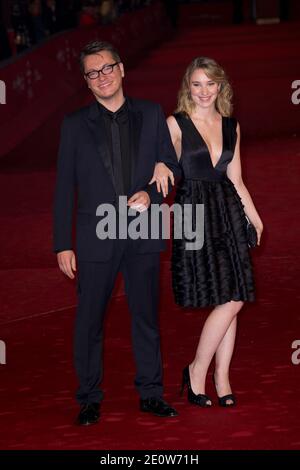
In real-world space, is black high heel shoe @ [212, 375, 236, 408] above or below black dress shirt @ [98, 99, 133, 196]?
below

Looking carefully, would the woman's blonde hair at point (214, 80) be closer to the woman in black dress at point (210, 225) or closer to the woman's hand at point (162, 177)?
the woman in black dress at point (210, 225)

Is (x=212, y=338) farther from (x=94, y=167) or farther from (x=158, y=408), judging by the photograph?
(x=94, y=167)

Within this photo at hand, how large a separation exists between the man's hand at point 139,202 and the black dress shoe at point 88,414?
A: 95 centimetres

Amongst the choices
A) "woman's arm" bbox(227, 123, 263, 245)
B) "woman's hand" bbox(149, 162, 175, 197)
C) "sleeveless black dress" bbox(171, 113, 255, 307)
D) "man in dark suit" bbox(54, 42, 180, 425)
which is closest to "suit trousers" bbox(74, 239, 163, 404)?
"man in dark suit" bbox(54, 42, 180, 425)

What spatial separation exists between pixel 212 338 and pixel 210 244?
441 millimetres

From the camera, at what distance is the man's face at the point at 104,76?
18.9 feet

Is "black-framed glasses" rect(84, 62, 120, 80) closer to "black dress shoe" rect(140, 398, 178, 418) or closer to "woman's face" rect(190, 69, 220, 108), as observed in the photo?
"woman's face" rect(190, 69, 220, 108)

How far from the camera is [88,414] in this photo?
5.93m

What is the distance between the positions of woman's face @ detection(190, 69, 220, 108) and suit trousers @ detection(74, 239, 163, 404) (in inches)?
29.9

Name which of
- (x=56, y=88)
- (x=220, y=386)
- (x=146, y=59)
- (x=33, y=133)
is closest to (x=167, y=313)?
(x=220, y=386)

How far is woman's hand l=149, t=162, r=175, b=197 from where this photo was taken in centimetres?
577

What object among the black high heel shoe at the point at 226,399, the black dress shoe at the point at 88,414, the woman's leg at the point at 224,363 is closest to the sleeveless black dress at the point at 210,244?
the woman's leg at the point at 224,363

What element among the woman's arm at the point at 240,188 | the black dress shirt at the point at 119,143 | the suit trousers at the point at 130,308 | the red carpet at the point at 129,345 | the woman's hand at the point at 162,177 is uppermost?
the black dress shirt at the point at 119,143

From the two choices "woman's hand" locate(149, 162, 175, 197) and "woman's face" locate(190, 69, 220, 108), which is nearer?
"woman's hand" locate(149, 162, 175, 197)
